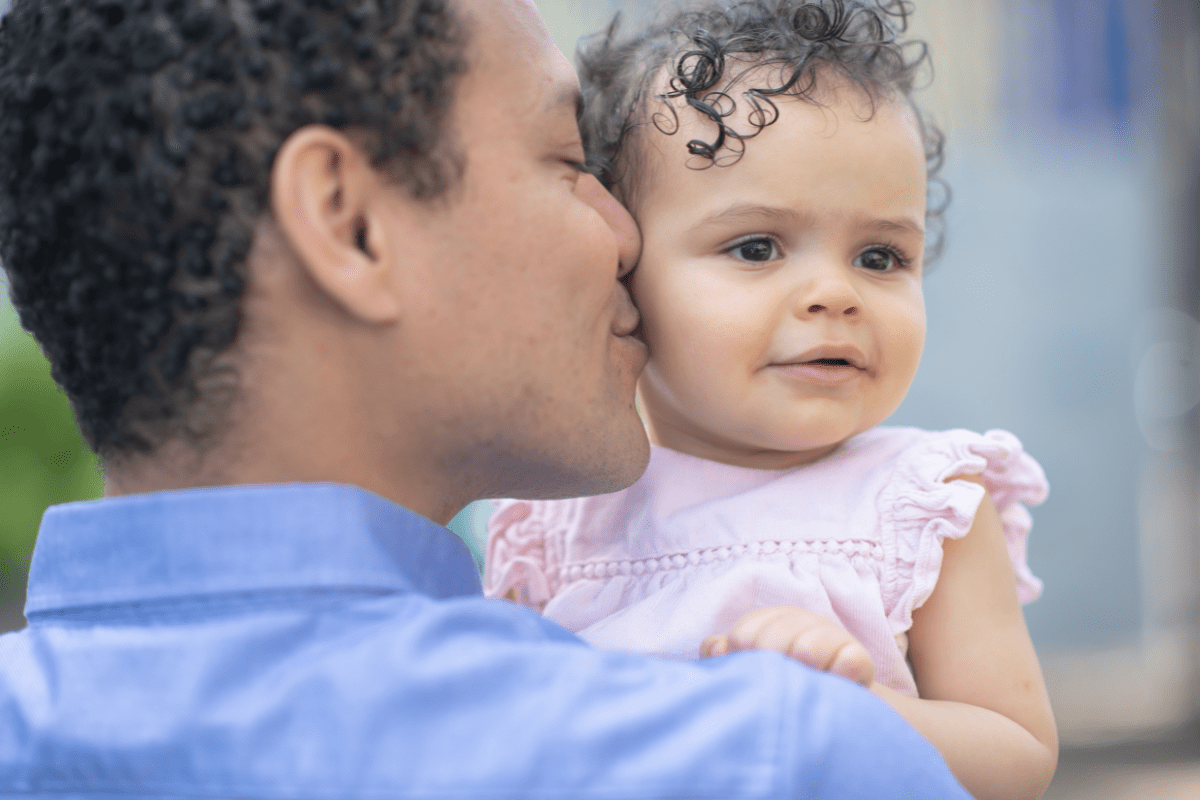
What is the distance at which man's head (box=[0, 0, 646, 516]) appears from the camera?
2.93 ft

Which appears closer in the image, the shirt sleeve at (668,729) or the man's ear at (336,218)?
the shirt sleeve at (668,729)

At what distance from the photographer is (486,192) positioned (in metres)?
1.01

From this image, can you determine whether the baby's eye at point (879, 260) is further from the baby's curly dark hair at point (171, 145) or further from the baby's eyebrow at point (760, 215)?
the baby's curly dark hair at point (171, 145)

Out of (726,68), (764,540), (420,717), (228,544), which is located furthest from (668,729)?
(726,68)

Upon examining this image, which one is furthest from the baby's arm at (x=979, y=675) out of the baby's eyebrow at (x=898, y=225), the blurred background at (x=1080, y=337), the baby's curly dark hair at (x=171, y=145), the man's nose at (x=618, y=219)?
the blurred background at (x=1080, y=337)

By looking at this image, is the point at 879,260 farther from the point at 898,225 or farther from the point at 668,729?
the point at 668,729

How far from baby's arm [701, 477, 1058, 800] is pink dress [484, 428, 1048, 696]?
0.04 meters

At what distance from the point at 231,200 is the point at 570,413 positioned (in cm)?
40

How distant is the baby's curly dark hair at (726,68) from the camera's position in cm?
126

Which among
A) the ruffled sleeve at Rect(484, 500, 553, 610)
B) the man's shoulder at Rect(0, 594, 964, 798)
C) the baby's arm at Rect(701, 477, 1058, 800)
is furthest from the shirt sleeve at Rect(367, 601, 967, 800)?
the ruffled sleeve at Rect(484, 500, 553, 610)

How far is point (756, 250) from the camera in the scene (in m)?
1.27

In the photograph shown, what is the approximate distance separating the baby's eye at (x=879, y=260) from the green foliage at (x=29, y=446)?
3.10 metres

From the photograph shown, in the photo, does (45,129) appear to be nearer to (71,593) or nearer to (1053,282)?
(71,593)

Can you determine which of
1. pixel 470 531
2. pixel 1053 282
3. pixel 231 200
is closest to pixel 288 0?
pixel 231 200
